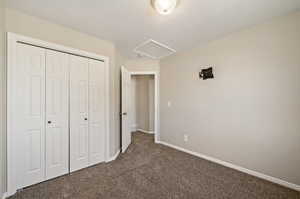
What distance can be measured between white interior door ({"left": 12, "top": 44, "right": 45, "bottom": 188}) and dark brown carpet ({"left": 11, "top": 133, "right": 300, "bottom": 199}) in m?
0.25

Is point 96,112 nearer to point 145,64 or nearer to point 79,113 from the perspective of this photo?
point 79,113

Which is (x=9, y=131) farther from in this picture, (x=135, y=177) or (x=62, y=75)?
(x=135, y=177)

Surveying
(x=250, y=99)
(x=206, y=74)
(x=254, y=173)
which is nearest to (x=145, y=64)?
(x=206, y=74)

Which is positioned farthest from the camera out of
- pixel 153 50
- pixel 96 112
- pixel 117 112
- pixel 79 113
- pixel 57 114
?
pixel 153 50

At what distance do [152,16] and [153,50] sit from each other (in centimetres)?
124

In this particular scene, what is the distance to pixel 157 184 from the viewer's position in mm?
1881

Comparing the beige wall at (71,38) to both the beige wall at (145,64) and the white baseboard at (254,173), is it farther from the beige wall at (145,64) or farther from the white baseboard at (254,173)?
the white baseboard at (254,173)

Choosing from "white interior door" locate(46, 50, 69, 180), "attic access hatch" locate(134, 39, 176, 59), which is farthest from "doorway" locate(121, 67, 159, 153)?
"white interior door" locate(46, 50, 69, 180)

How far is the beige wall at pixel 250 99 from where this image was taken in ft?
5.88

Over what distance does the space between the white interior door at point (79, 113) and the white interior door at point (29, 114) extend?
0.38m

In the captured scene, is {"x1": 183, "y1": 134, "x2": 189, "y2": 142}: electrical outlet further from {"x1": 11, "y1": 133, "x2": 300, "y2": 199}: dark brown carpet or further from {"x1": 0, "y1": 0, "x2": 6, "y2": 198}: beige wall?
{"x1": 0, "y1": 0, "x2": 6, "y2": 198}: beige wall

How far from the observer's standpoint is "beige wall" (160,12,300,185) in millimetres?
1792

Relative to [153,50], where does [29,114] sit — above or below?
below

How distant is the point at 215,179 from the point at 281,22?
2430 millimetres
